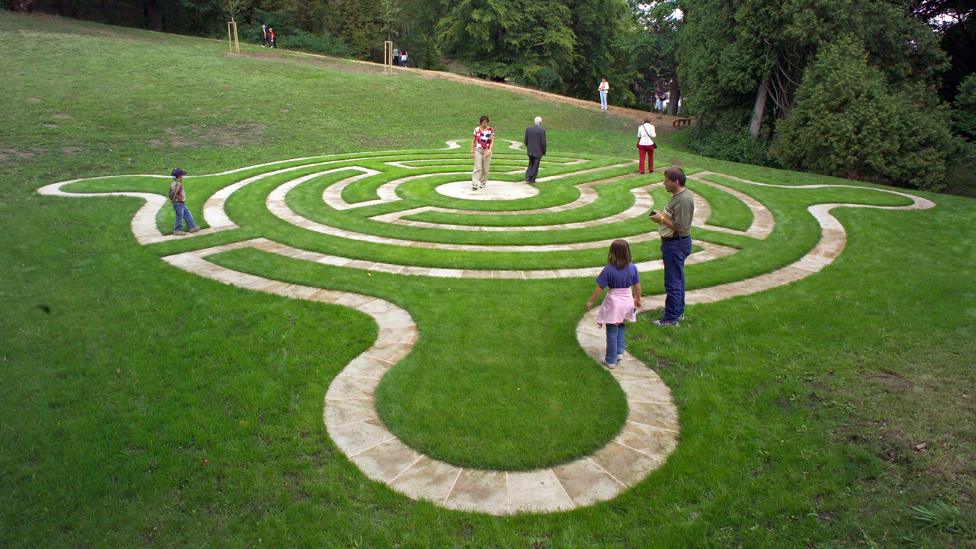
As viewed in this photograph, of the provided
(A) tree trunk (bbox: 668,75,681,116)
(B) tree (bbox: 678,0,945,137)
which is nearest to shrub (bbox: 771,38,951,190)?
(B) tree (bbox: 678,0,945,137)

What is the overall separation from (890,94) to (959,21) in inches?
429

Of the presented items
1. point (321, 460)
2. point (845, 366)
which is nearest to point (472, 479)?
point (321, 460)

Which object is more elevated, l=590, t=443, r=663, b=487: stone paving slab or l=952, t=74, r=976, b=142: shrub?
l=952, t=74, r=976, b=142: shrub

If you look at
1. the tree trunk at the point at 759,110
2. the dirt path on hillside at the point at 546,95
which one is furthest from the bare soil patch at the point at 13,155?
the tree trunk at the point at 759,110

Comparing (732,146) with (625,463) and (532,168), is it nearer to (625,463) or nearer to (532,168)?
(532,168)

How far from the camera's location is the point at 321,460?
6.08m

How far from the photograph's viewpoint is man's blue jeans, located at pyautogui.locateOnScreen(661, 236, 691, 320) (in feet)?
29.8

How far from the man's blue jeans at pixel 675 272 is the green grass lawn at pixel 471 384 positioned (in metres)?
0.47

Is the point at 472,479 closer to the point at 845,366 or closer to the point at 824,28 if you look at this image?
the point at 845,366

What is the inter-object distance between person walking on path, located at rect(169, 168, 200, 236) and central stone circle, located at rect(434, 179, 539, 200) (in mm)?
7023

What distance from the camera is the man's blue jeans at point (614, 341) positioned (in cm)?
790

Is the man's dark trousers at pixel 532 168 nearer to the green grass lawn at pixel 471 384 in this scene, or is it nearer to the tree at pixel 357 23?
the green grass lawn at pixel 471 384

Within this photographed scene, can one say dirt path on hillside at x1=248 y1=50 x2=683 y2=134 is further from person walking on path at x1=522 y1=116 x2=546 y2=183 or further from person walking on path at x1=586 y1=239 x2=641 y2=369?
person walking on path at x1=586 y1=239 x2=641 y2=369

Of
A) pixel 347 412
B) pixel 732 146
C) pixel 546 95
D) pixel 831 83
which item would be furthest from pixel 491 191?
pixel 546 95
